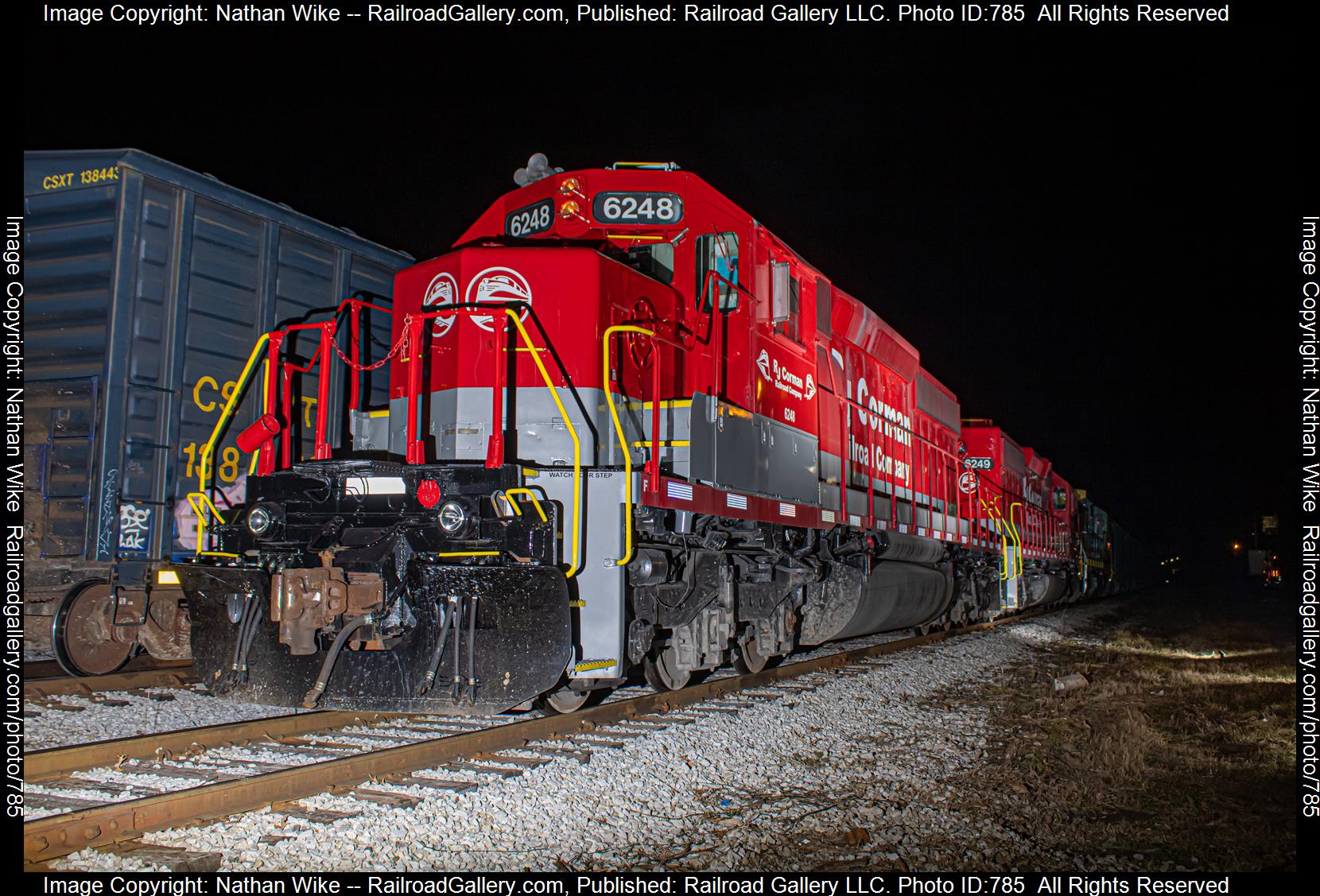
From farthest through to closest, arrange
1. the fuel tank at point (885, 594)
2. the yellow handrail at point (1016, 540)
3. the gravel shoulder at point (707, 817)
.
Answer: the yellow handrail at point (1016, 540) → the fuel tank at point (885, 594) → the gravel shoulder at point (707, 817)

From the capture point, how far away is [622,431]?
5.11 metres

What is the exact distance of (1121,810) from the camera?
160 inches

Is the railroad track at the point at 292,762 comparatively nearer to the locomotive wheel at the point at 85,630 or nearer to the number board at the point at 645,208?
the locomotive wheel at the point at 85,630

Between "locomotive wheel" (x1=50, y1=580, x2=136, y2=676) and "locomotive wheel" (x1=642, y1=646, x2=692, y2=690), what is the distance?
360 centimetres

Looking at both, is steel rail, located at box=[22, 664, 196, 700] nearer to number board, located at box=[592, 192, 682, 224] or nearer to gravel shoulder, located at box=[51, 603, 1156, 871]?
gravel shoulder, located at box=[51, 603, 1156, 871]

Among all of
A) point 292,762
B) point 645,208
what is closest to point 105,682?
point 292,762

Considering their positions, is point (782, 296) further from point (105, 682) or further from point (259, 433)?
point (105, 682)

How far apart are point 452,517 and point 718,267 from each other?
2758 millimetres

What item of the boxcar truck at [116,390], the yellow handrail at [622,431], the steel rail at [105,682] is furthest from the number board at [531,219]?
the steel rail at [105,682]

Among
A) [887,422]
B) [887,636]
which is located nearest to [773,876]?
[887,422]

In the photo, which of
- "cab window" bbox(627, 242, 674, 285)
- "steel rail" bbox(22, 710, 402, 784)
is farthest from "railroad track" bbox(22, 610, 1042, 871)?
"cab window" bbox(627, 242, 674, 285)

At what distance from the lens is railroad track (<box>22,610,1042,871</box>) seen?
3.35m

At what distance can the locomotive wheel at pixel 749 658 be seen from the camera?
7.64m

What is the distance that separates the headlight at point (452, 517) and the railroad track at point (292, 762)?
3.38 ft
